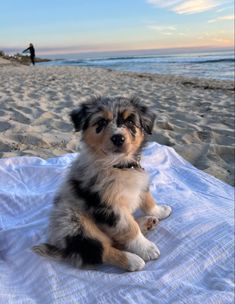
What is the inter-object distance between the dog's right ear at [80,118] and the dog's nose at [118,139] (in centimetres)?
32

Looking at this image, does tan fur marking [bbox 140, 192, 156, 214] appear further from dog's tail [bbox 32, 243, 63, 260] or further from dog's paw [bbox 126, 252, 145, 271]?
dog's tail [bbox 32, 243, 63, 260]

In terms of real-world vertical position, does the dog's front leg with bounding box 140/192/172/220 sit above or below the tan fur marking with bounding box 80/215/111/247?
below

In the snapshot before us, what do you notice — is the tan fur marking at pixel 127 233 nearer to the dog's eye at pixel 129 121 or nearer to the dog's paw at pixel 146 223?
the dog's paw at pixel 146 223

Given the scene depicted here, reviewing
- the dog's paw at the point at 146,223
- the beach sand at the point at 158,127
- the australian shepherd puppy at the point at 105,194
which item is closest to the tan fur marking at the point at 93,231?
the australian shepherd puppy at the point at 105,194

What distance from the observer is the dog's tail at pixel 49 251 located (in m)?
2.74

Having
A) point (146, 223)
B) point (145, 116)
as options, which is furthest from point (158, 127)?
point (146, 223)

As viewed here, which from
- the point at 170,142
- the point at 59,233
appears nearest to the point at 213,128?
the point at 170,142

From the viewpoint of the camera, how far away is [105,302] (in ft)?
8.05

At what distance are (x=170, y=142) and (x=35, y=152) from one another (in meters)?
1.94

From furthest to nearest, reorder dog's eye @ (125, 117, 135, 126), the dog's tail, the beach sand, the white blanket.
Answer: the beach sand → dog's eye @ (125, 117, 135, 126) → the dog's tail → the white blanket

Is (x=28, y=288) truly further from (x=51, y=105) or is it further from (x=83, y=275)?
(x=51, y=105)

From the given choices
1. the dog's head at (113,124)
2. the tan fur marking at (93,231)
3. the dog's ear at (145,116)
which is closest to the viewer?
the tan fur marking at (93,231)

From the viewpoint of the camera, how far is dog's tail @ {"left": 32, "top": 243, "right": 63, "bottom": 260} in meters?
2.74

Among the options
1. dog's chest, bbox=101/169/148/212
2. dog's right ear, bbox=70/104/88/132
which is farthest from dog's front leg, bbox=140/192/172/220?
dog's right ear, bbox=70/104/88/132
